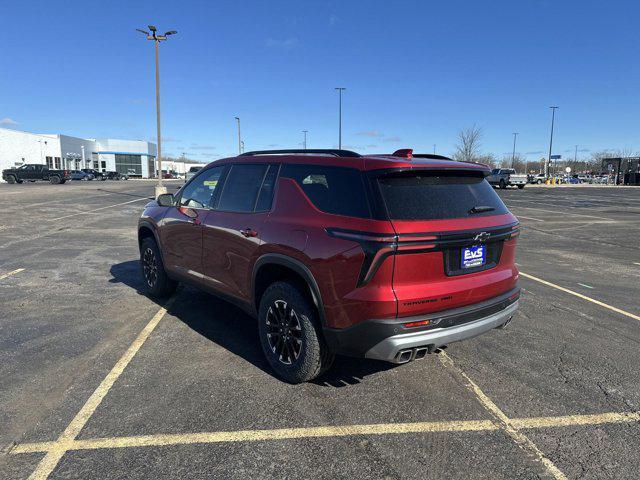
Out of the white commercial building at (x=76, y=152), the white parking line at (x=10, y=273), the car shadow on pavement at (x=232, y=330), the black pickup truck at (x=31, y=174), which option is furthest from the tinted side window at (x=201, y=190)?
the white commercial building at (x=76, y=152)

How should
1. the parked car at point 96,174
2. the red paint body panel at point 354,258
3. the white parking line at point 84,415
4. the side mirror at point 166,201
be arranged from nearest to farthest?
the white parking line at point 84,415 → the red paint body panel at point 354,258 → the side mirror at point 166,201 → the parked car at point 96,174

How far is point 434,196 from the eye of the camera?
3168 millimetres

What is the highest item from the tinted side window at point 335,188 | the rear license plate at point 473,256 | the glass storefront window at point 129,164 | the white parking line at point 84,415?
the glass storefront window at point 129,164

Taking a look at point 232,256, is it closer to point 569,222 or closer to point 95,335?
point 95,335

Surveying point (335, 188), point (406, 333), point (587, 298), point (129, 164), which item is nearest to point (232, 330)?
point (335, 188)

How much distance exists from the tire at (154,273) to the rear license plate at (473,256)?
3.72m

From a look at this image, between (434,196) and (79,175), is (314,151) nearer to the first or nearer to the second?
(434,196)

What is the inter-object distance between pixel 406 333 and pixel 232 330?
7.78 ft

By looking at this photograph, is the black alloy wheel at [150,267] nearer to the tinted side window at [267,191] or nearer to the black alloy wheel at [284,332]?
the tinted side window at [267,191]

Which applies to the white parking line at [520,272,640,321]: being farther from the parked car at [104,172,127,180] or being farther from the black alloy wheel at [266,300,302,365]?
the parked car at [104,172,127,180]

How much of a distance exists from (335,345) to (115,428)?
156cm

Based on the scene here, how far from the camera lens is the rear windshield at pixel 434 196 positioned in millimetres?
2986

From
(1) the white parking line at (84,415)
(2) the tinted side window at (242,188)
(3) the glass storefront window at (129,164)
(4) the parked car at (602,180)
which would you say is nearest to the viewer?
(1) the white parking line at (84,415)

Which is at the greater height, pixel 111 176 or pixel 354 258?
pixel 111 176
